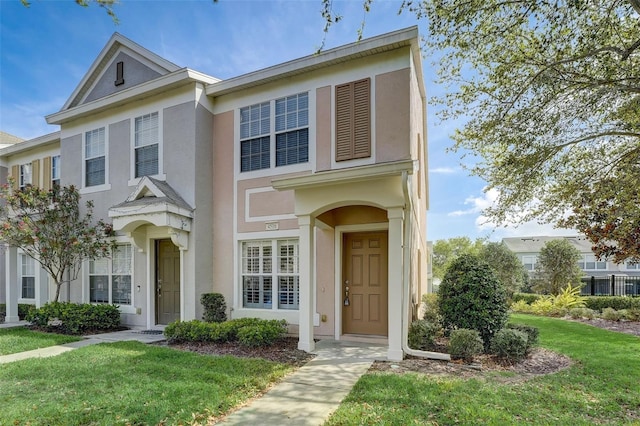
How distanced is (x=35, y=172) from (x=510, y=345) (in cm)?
1669

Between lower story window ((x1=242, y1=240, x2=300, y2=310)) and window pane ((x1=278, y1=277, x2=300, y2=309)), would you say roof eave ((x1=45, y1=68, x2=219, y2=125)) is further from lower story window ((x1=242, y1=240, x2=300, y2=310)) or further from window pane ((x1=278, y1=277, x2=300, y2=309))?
window pane ((x1=278, y1=277, x2=300, y2=309))

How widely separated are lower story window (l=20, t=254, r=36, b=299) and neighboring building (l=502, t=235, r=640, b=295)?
2614 centimetres

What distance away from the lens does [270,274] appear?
9.38 metres

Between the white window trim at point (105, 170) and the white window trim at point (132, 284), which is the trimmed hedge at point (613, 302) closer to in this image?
the white window trim at point (132, 284)

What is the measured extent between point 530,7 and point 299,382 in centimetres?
712

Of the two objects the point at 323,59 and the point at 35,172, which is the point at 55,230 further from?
the point at 323,59

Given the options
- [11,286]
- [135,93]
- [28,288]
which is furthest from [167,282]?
[28,288]

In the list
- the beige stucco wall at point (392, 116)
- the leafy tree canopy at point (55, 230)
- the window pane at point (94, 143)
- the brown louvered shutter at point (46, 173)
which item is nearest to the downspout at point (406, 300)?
the beige stucco wall at point (392, 116)

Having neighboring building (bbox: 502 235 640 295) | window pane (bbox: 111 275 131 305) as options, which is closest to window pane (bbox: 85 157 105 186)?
window pane (bbox: 111 275 131 305)

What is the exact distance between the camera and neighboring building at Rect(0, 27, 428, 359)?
7.52 m

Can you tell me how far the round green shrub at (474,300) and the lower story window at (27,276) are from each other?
14.8 m

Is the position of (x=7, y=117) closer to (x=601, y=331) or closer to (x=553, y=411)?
(x=553, y=411)

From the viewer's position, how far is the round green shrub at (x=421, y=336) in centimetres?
705

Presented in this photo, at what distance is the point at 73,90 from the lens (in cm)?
1216
